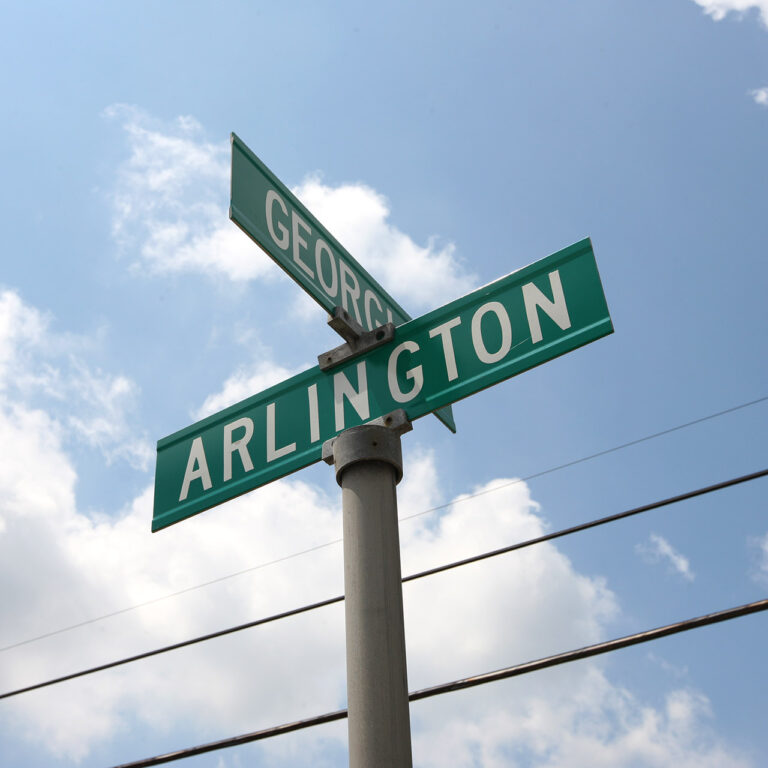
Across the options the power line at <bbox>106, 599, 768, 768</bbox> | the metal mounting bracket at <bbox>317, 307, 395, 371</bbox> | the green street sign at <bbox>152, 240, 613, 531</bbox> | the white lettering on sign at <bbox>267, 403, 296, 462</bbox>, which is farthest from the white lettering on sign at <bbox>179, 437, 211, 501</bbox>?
the power line at <bbox>106, 599, 768, 768</bbox>

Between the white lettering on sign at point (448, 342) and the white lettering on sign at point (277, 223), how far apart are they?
58 centimetres

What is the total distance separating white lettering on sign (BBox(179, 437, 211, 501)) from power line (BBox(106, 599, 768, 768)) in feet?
7.80

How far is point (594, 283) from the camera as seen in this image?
2475mm

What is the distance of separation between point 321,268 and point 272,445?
640 millimetres

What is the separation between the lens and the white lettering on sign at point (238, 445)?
8.88ft

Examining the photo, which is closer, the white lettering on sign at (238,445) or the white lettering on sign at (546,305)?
the white lettering on sign at (546,305)

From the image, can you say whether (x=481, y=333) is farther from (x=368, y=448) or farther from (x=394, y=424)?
(x=368, y=448)

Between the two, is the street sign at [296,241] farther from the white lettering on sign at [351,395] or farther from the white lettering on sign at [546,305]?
the white lettering on sign at [546,305]

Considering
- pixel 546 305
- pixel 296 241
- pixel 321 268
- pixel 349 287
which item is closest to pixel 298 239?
pixel 296 241

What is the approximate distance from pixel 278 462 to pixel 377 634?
943 mm

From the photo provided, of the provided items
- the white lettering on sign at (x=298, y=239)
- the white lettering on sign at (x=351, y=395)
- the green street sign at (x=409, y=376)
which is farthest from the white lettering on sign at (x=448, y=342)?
the white lettering on sign at (x=298, y=239)

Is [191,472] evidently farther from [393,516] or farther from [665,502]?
[665,502]

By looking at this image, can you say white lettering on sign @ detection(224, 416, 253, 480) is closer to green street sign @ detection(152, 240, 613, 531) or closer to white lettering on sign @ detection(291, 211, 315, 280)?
green street sign @ detection(152, 240, 613, 531)

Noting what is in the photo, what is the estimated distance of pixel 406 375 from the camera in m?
2.52
